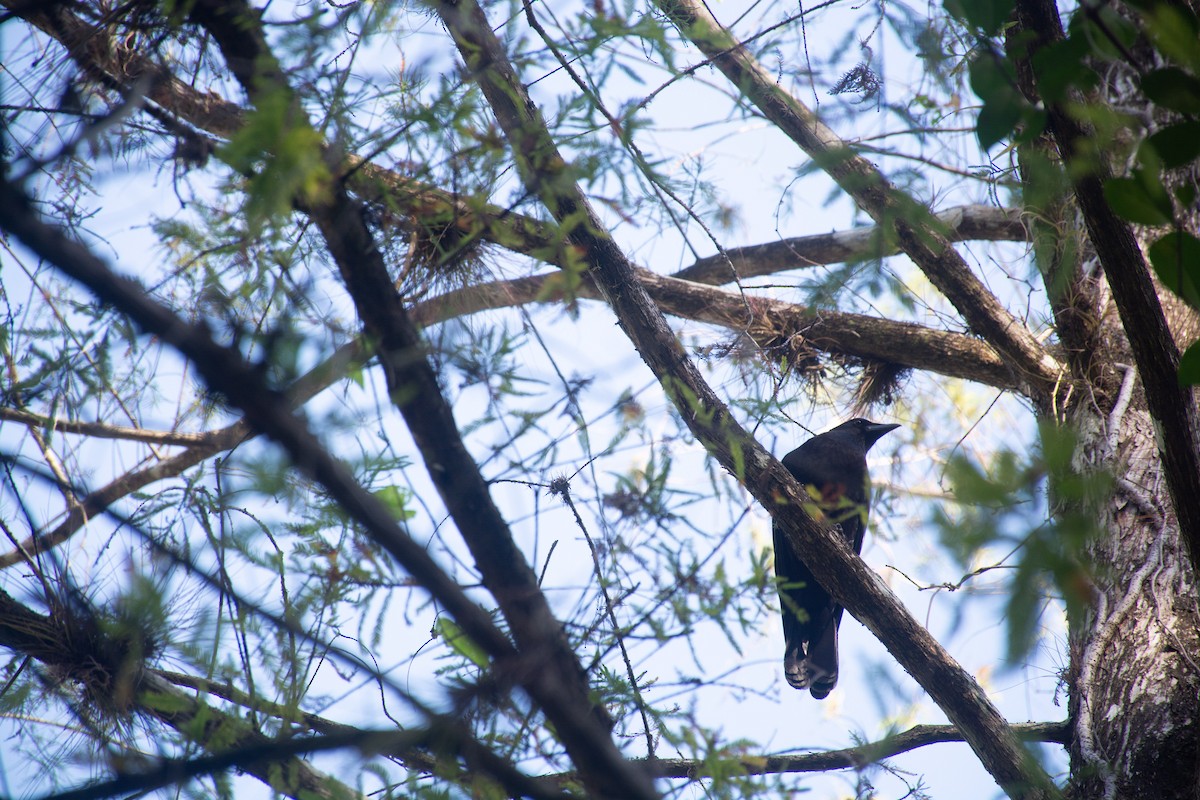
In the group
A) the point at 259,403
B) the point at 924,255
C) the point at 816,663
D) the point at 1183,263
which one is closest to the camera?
the point at 259,403

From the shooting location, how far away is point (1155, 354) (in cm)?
194

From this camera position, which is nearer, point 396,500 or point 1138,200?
point 1138,200

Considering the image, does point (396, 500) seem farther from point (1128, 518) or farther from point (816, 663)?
point (816, 663)

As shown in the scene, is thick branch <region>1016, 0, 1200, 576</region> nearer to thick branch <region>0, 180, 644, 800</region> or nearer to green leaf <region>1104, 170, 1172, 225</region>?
green leaf <region>1104, 170, 1172, 225</region>

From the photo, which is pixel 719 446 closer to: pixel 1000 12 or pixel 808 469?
pixel 1000 12

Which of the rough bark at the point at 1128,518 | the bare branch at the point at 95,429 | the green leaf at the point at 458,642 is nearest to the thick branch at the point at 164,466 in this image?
the bare branch at the point at 95,429

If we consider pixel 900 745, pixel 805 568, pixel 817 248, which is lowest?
pixel 900 745

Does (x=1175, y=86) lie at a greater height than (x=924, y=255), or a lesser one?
lesser

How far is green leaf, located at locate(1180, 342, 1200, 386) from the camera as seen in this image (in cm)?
138

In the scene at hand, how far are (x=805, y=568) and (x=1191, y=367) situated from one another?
258 centimetres

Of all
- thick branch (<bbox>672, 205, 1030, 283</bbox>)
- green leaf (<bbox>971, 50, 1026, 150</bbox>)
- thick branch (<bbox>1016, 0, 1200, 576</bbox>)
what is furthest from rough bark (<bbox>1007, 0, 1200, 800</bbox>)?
thick branch (<bbox>672, 205, 1030, 283</bbox>)

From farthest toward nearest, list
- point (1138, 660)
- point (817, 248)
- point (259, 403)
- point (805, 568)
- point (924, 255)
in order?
point (817, 248), point (805, 568), point (924, 255), point (1138, 660), point (259, 403)

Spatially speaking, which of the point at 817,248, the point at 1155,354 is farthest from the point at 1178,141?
the point at 817,248

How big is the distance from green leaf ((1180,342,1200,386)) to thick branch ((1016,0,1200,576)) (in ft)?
1.83
